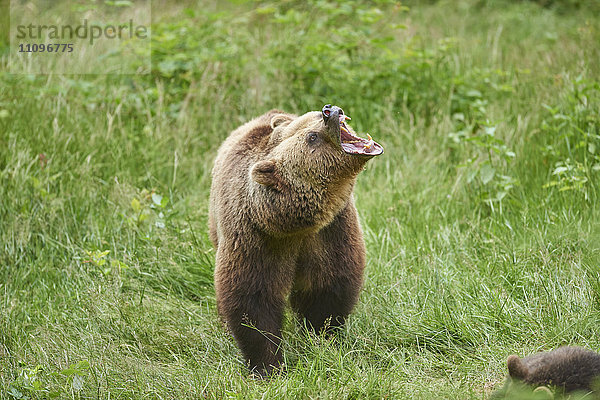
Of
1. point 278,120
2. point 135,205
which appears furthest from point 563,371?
point 135,205

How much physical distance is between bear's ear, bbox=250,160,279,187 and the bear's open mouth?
406 mm

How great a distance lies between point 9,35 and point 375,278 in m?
5.98

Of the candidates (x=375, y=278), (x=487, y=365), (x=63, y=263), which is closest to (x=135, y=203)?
(x=63, y=263)

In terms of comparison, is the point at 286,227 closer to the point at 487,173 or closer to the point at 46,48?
the point at 487,173

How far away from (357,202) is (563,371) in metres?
3.04

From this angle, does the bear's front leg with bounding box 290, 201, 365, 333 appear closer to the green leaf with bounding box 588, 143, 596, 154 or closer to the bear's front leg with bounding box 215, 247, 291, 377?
the bear's front leg with bounding box 215, 247, 291, 377

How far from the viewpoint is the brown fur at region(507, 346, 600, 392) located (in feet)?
10.2

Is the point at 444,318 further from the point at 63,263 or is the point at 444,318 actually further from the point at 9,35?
the point at 9,35

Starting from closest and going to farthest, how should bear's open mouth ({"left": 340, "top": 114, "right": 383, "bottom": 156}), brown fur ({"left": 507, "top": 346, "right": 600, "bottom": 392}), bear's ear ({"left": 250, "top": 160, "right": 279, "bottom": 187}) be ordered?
1. brown fur ({"left": 507, "top": 346, "right": 600, "bottom": 392})
2. bear's open mouth ({"left": 340, "top": 114, "right": 383, "bottom": 156})
3. bear's ear ({"left": 250, "top": 160, "right": 279, "bottom": 187})

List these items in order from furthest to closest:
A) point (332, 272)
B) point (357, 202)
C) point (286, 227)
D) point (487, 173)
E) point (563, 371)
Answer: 1. point (357, 202)
2. point (487, 173)
3. point (332, 272)
4. point (286, 227)
5. point (563, 371)

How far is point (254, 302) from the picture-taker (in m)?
3.98

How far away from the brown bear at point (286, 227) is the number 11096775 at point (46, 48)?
14.8 ft

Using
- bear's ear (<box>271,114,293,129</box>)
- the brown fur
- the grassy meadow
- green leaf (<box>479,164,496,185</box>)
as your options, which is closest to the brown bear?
bear's ear (<box>271,114,293,129</box>)

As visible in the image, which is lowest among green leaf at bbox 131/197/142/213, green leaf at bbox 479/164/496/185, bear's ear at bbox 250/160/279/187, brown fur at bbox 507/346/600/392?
green leaf at bbox 131/197/142/213
